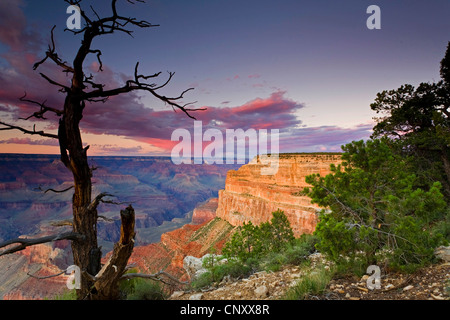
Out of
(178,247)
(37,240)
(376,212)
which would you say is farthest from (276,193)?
(37,240)

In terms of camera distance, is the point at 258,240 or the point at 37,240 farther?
the point at 258,240

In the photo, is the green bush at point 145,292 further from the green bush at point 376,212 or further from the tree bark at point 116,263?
the green bush at point 376,212

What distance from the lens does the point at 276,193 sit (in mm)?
53438

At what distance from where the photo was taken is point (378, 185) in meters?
6.45

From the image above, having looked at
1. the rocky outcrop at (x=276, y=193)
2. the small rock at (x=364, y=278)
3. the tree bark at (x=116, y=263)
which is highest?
the tree bark at (x=116, y=263)

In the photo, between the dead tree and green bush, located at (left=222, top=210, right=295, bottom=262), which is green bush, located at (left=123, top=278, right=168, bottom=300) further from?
green bush, located at (left=222, top=210, right=295, bottom=262)

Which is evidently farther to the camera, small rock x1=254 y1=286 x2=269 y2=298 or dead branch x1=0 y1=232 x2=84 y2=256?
small rock x1=254 y1=286 x2=269 y2=298

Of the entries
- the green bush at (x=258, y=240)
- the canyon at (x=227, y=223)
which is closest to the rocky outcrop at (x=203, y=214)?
the canyon at (x=227, y=223)

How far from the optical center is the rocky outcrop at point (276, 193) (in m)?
45.4

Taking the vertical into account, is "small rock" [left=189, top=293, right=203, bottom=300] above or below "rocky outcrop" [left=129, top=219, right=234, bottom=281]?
above

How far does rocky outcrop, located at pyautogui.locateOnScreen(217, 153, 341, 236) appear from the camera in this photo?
45.4 m

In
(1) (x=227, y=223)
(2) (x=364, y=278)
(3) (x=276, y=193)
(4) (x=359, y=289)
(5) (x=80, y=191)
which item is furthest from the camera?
(1) (x=227, y=223)

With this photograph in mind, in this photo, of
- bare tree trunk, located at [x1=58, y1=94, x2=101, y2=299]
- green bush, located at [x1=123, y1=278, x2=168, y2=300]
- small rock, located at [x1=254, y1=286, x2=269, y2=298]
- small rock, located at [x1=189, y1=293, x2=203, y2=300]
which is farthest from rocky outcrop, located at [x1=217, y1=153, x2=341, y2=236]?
bare tree trunk, located at [x1=58, y1=94, x2=101, y2=299]

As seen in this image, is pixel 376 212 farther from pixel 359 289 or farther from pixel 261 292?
pixel 261 292
